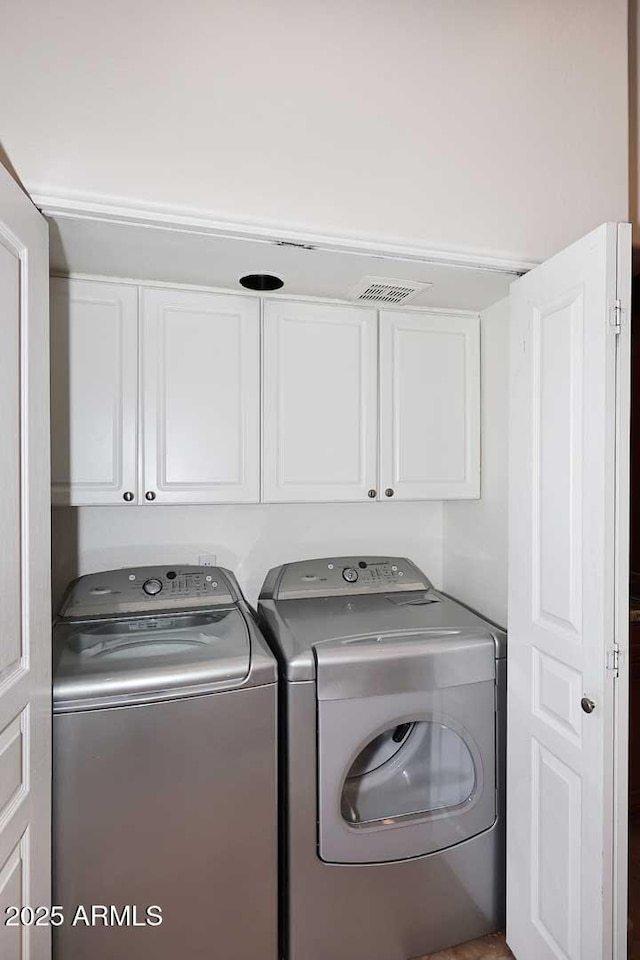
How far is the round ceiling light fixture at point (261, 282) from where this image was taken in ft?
5.39

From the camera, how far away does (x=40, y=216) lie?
45.9 inches

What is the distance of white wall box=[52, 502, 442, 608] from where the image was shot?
1899 millimetres

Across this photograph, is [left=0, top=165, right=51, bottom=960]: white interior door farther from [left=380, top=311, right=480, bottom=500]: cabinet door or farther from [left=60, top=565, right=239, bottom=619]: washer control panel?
[left=380, top=311, right=480, bottom=500]: cabinet door

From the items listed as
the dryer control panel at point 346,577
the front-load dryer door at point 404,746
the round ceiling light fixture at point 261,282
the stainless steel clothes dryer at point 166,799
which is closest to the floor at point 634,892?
the front-load dryer door at point 404,746

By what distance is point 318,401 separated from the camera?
1.82 metres

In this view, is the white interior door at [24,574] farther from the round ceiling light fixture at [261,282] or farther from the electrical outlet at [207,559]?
the electrical outlet at [207,559]

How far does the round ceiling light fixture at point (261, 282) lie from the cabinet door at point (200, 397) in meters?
0.07

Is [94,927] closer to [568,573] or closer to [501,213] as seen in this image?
[568,573]

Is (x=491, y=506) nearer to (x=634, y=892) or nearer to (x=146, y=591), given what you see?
(x=146, y=591)

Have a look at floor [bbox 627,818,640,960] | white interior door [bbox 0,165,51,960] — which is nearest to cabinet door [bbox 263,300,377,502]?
white interior door [bbox 0,165,51,960]

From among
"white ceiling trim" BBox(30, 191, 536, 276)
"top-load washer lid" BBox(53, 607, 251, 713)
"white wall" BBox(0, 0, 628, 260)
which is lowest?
"top-load washer lid" BBox(53, 607, 251, 713)

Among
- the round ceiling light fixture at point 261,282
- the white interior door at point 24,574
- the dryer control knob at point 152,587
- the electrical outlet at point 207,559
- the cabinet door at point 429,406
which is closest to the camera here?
the white interior door at point 24,574

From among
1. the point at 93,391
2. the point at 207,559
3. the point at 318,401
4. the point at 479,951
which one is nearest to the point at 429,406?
the point at 318,401

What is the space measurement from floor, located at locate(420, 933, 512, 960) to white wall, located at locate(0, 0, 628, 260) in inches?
83.6
